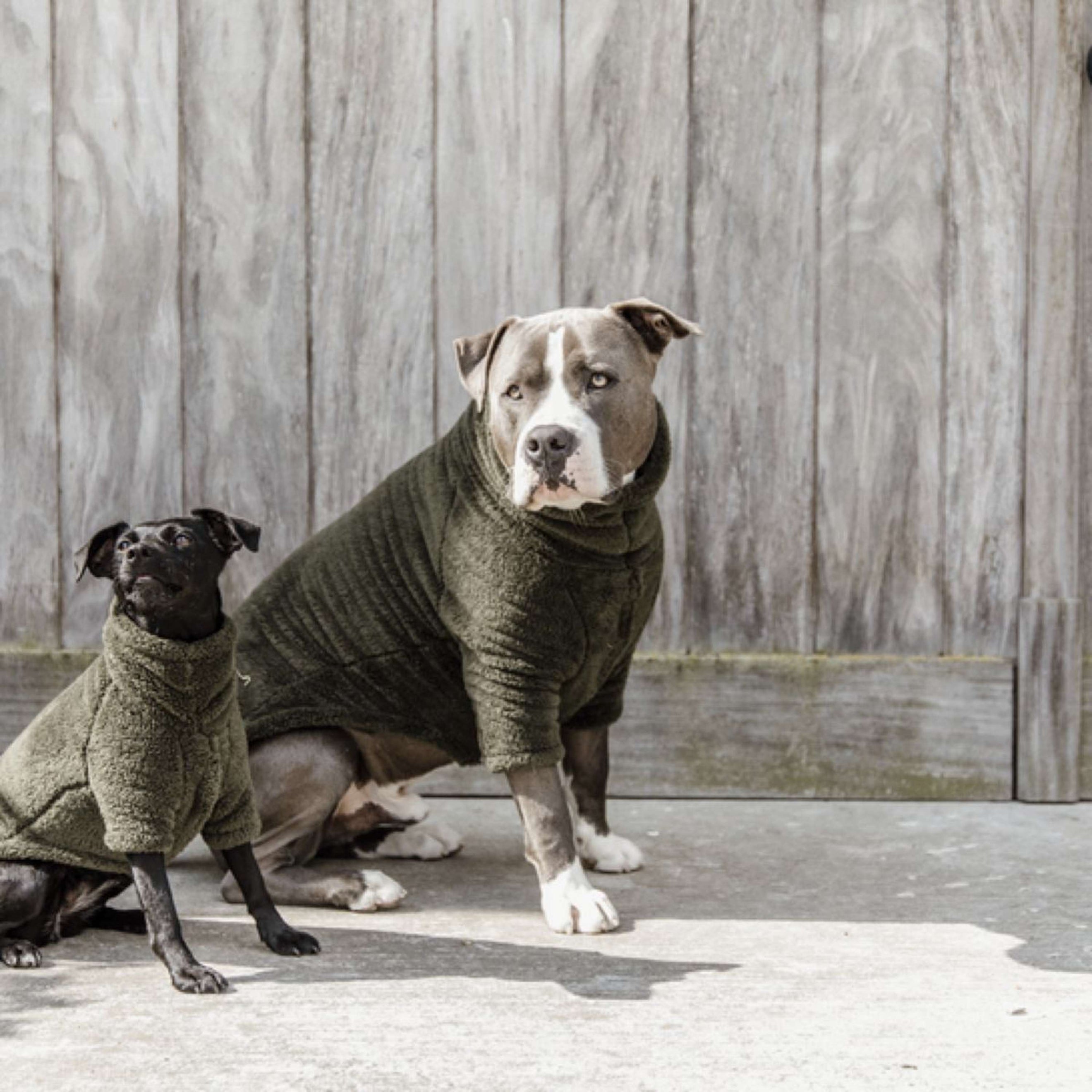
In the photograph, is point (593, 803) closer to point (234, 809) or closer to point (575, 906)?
point (575, 906)

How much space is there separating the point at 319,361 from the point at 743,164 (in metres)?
1.30

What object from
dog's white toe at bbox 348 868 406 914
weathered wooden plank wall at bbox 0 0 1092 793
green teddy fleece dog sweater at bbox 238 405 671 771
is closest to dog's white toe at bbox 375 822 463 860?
green teddy fleece dog sweater at bbox 238 405 671 771

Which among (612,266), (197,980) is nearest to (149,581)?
(197,980)

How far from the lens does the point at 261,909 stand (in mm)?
3293

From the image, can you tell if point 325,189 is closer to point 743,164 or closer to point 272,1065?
point 743,164

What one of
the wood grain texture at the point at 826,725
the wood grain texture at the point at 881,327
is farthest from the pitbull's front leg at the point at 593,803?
the wood grain texture at the point at 881,327

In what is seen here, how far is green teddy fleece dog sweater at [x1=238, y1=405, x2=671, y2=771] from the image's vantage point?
3.51 meters

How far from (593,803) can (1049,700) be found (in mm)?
1430

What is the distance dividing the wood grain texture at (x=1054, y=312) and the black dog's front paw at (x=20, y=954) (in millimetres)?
2750

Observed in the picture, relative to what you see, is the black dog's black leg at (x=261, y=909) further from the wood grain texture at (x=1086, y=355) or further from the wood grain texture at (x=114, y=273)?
the wood grain texture at (x=1086, y=355)

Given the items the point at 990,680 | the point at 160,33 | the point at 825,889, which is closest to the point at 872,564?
the point at 990,680

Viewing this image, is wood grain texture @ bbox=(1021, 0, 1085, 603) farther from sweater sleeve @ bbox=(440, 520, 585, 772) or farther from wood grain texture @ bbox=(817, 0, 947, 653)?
sweater sleeve @ bbox=(440, 520, 585, 772)

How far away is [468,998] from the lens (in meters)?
2.99

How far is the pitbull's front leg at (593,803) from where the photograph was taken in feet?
12.9
